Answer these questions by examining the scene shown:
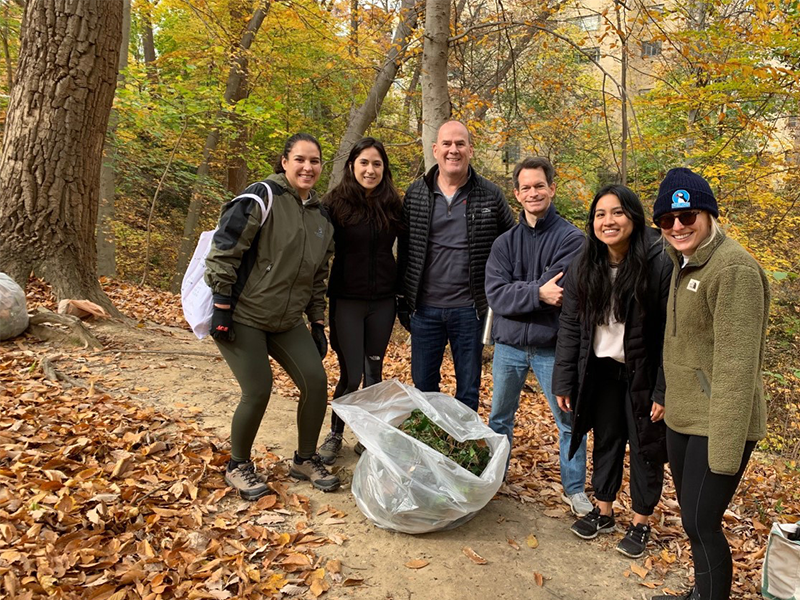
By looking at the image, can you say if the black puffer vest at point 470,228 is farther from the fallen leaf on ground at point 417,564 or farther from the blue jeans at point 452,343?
the fallen leaf on ground at point 417,564

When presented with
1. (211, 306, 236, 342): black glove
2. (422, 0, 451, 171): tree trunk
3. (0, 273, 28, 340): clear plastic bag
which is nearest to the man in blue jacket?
(211, 306, 236, 342): black glove

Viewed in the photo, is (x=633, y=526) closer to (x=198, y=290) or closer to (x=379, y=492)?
(x=379, y=492)

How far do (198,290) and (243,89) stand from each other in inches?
429

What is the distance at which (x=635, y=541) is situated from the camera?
2801mm

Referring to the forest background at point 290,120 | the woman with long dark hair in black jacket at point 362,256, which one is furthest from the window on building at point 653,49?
the woman with long dark hair in black jacket at point 362,256

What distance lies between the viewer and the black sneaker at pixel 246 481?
2.94 meters

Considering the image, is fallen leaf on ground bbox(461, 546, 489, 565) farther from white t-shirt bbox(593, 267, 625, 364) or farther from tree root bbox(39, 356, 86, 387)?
tree root bbox(39, 356, 86, 387)

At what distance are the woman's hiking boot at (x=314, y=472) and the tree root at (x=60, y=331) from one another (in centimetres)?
250

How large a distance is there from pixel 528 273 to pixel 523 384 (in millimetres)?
635

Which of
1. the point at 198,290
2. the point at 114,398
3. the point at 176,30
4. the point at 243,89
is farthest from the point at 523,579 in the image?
the point at 176,30

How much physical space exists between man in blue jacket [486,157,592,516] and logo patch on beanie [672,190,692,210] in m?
0.86

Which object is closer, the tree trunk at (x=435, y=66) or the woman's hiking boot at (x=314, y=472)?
the woman's hiking boot at (x=314, y=472)

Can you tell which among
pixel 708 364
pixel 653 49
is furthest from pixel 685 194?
pixel 653 49

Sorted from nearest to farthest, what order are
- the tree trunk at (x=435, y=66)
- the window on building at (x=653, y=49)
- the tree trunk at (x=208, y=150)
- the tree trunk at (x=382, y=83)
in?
1. the tree trunk at (x=435, y=66)
2. the tree trunk at (x=382, y=83)
3. the tree trunk at (x=208, y=150)
4. the window on building at (x=653, y=49)
